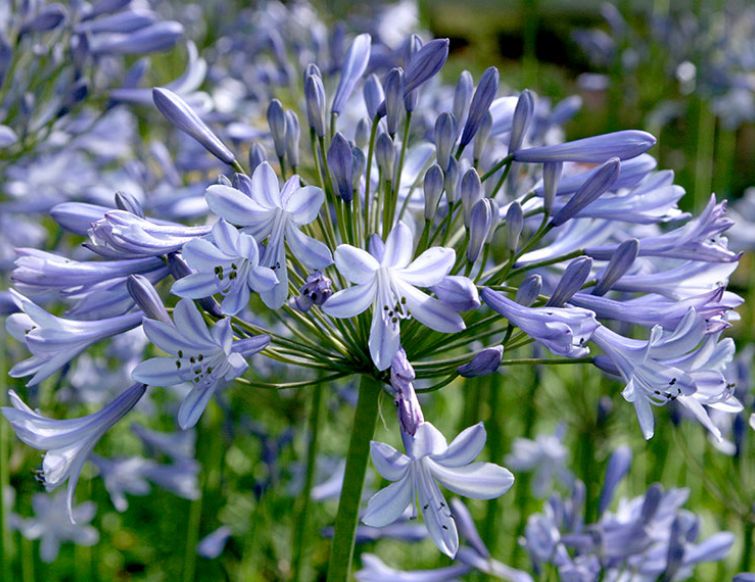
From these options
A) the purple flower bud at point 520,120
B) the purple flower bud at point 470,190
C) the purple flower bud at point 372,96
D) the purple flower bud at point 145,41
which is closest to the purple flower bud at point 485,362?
the purple flower bud at point 470,190

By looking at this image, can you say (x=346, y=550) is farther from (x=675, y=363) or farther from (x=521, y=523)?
(x=521, y=523)

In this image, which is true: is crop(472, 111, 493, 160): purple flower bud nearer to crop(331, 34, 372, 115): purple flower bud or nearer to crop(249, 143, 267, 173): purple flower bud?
crop(331, 34, 372, 115): purple flower bud

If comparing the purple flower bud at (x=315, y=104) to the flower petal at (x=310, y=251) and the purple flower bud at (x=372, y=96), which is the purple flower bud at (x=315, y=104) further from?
the flower petal at (x=310, y=251)

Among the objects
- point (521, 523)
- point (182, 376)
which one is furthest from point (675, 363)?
point (521, 523)

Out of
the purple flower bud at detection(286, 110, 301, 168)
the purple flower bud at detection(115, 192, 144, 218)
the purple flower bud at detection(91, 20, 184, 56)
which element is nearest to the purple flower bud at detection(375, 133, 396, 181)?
the purple flower bud at detection(286, 110, 301, 168)

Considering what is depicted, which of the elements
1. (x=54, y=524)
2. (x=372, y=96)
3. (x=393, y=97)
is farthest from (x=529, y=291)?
(x=54, y=524)
